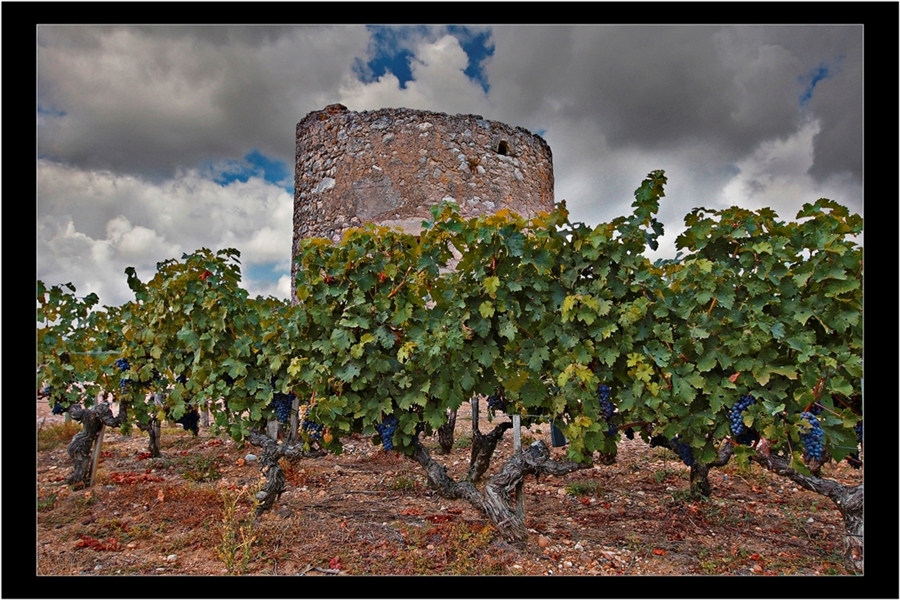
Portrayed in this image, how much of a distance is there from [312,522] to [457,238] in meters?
2.23

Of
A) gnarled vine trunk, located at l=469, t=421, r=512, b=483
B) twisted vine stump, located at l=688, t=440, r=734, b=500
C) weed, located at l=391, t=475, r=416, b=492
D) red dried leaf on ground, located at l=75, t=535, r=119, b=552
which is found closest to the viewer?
red dried leaf on ground, located at l=75, t=535, r=119, b=552

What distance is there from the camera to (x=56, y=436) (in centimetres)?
750

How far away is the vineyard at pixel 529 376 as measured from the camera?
3059 millimetres

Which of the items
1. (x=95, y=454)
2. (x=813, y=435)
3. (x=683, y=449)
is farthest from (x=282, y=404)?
(x=813, y=435)

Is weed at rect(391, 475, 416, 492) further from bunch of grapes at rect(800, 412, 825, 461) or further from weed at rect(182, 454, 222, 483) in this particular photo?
bunch of grapes at rect(800, 412, 825, 461)

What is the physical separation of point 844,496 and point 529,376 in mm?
1715

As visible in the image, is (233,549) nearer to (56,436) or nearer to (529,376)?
(529,376)

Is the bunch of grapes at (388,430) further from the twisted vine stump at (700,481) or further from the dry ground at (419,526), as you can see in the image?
the twisted vine stump at (700,481)

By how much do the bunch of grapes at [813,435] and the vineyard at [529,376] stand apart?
1 centimetres

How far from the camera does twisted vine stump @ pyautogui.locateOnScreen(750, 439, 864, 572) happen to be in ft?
9.77

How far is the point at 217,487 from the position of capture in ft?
16.8

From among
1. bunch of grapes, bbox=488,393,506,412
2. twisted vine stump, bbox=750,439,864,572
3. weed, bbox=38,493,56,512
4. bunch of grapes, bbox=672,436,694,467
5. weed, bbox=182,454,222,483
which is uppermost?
bunch of grapes, bbox=488,393,506,412

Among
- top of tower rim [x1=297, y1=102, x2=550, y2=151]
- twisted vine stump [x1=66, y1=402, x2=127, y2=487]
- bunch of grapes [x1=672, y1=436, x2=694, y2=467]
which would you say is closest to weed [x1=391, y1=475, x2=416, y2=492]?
bunch of grapes [x1=672, y1=436, x2=694, y2=467]

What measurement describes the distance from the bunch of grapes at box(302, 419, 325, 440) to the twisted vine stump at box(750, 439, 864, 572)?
2.59 meters
